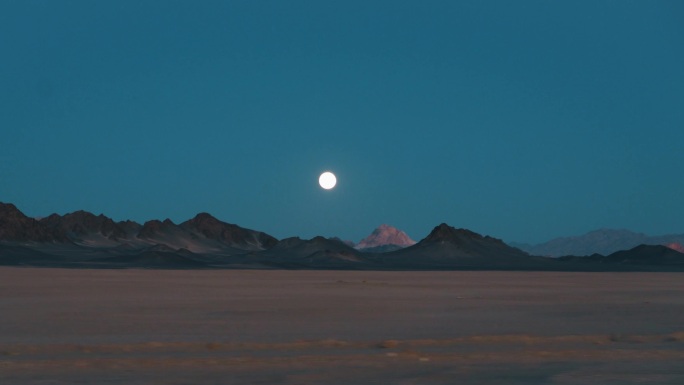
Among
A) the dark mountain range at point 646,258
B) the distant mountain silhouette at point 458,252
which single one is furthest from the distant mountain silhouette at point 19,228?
the dark mountain range at point 646,258

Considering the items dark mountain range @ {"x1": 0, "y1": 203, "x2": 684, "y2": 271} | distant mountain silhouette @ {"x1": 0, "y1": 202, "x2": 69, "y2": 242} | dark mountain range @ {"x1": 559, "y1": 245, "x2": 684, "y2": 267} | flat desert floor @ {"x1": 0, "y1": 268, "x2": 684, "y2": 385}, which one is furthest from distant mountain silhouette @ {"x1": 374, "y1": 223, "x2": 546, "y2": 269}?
flat desert floor @ {"x1": 0, "y1": 268, "x2": 684, "y2": 385}

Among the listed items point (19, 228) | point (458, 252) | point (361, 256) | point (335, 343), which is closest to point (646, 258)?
point (458, 252)

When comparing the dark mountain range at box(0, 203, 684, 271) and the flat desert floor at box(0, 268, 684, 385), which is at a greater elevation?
the dark mountain range at box(0, 203, 684, 271)

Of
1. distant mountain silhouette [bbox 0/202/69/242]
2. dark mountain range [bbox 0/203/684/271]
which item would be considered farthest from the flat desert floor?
distant mountain silhouette [bbox 0/202/69/242]

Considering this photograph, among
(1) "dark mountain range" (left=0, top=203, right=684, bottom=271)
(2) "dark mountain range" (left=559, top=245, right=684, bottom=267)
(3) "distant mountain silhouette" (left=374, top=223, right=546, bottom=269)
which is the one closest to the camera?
(1) "dark mountain range" (left=0, top=203, right=684, bottom=271)

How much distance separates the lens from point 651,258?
160625mm

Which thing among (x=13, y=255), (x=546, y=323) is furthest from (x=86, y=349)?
(x=13, y=255)

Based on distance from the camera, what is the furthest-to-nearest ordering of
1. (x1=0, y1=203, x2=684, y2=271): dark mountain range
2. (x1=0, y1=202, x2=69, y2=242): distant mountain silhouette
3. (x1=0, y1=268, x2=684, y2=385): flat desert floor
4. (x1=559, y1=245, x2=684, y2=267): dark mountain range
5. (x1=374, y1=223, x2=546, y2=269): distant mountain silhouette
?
(x1=0, y1=202, x2=69, y2=242): distant mountain silhouette
(x1=374, y1=223, x2=546, y2=269): distant mountain silhouette
(x1=559, y1=245, x2=684, y2=267): dark mountain range
(x1=0, y1=203, x2=684, y2=271): dark mountain range
(x1=0, y1=268, x2=684, y2=385): flat desert floor

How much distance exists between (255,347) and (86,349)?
9.56 ft

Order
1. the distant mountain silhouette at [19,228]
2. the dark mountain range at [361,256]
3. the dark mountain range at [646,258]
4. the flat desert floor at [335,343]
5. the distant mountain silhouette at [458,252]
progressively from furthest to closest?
the distant mountain silhouette at [19,228] → the distant mountain silhouette at [458,252] → the dark mountain range at [646,258] → the dark mountain range at [361,256] → the flat desert floor at [335,343]

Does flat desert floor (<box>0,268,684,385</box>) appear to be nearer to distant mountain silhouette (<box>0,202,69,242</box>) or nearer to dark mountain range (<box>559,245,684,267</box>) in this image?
dark mountain range (<box>559,245,684,267</box>)

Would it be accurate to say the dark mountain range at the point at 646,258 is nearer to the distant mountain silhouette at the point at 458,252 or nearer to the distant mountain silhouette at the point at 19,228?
the distant mountain silhouette at the point at 458,252

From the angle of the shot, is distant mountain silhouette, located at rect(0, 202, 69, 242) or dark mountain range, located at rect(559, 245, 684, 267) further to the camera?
distant mountain silhouette, located at rect(0, 202, 69, 242)

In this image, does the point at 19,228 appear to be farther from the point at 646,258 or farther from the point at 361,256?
the point at 646,258
